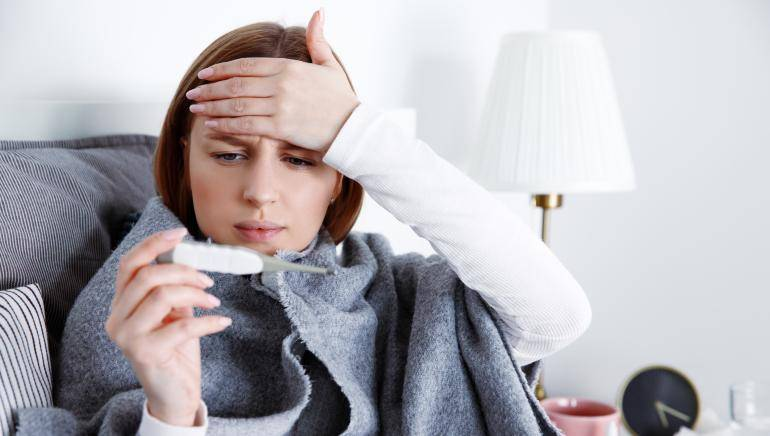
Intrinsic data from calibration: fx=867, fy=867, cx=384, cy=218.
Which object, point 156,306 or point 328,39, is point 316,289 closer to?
point 156,306

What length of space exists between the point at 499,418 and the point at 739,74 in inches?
57.6

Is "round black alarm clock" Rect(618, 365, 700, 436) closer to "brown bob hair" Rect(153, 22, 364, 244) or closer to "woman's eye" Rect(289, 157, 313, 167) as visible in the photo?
"brown bob hair" Rect(153, 22, 364, 244)

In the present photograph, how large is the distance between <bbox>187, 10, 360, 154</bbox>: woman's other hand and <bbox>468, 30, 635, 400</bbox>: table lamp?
3.16 feet

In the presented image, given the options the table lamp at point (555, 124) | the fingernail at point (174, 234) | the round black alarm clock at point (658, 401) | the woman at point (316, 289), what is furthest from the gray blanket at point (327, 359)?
the round black alarm clock at point (658, 401)

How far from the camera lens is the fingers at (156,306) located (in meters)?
0.66

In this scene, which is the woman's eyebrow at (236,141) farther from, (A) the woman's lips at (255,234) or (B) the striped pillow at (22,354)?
(B) the striped pillow at (22,354)

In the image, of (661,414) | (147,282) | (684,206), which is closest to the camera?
(147,282)

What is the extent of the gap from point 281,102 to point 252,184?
0.10 meters

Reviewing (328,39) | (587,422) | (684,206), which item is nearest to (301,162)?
(328,39)

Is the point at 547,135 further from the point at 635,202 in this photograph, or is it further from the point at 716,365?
the point at 716,365

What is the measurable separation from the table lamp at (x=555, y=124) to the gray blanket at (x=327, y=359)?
2.62 ft

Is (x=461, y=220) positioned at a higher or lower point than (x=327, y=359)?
higher

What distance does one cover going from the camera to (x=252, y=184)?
2.97 feet

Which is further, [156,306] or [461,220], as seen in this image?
[461,220]
